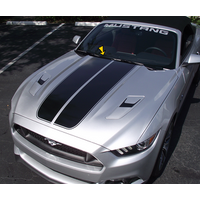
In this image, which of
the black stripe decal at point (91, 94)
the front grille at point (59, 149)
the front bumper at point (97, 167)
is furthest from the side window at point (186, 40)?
the front grille at point (59, 149)

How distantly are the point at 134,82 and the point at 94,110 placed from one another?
77 cm

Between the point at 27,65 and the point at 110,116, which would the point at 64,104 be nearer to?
the point at 110,116

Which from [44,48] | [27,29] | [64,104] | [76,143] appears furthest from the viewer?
[27,29]

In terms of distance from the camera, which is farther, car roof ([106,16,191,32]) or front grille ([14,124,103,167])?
car roof ([106,16,191,32])

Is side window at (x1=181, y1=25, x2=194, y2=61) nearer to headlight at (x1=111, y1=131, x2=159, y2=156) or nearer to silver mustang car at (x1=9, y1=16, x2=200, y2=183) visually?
silver mustang car at (x1=9, y1=16, x2=200, y2=183)

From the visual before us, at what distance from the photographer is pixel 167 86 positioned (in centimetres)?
280

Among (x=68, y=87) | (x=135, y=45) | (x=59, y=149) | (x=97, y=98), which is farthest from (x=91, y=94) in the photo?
(x=135, y=45)

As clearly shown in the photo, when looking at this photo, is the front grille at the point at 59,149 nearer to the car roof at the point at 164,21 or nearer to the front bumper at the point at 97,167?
the front bumper at the point at 97,167

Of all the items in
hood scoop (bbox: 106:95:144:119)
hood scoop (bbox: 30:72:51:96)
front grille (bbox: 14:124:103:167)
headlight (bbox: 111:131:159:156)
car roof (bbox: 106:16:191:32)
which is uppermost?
car roof (bbox: 106:16:191:32)

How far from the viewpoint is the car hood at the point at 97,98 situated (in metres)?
2.21

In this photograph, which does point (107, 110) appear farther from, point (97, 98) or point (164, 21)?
point (164, 21)

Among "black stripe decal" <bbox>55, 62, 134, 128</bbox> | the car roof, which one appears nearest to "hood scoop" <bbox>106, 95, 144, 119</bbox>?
"black stripe decal" <bbox>55, 62, 134, 128</bbox>

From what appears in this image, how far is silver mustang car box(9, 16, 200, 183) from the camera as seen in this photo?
215cm

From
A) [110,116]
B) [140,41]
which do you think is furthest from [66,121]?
[140,41]
